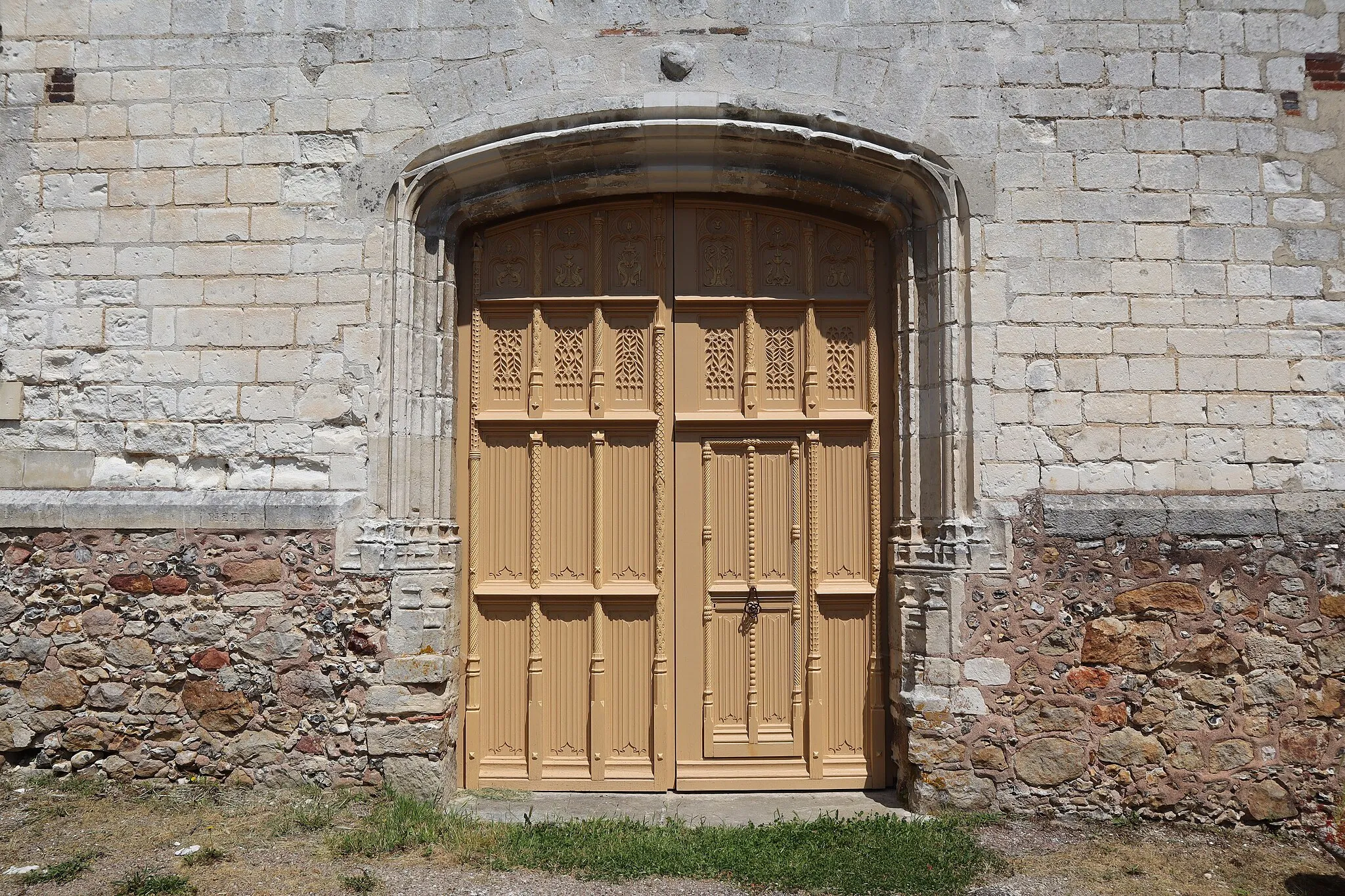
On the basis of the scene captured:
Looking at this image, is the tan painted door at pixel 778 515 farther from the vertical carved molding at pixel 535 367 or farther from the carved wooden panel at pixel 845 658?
the vertical carved molding at pixel 535 367

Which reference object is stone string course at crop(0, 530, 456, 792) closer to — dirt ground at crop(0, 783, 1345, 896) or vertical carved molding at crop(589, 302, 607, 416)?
dirt ground at crop(0, 783, 1345, 896)

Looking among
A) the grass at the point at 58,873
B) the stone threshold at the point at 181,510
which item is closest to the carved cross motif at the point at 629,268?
the stone threshold at the point at 181,510

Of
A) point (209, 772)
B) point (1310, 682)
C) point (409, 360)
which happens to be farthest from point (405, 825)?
point (1310, 682)

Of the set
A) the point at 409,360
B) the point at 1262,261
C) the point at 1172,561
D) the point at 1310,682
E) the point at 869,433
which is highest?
the point at 1262,261

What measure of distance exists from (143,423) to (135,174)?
1207 millimetres

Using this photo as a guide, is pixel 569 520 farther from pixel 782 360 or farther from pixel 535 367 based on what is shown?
pixel 782 360

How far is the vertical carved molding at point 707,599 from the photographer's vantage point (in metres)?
4.49

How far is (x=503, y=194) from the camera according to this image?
14.8 feet

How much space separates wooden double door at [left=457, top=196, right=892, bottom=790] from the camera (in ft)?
14.7

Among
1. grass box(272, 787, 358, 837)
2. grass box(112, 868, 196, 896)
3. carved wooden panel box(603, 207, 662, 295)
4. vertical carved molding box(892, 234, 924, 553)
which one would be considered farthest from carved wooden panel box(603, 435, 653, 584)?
grass box(112, 868, 196, 896)

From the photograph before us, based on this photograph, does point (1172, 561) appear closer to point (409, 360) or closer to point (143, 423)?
point (409, 360)

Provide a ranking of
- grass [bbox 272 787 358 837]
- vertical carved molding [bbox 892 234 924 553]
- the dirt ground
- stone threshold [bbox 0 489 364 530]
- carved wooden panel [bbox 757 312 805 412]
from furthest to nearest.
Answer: carved wooden panel [bbox 757 312 805 412] → vertical carved molding [bbox 892 234 924 553] → stone threshold [bbox 0 489 364 530] → grass [bbox 272 787 358 837] → the dirt ground

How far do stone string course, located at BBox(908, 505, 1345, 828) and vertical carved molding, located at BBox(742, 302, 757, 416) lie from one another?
1.43 meters

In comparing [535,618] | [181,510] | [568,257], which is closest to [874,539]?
[535,618]
